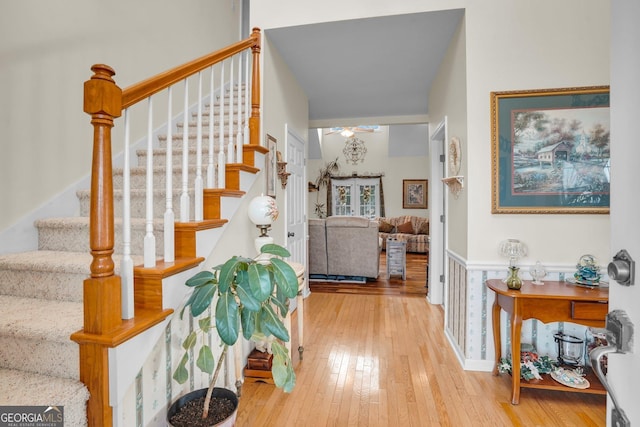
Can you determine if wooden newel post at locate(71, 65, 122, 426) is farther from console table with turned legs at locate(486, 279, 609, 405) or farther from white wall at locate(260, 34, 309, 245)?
console table with turned legs at locate(486, 279, 609, 405)

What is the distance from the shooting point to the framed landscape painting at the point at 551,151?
2.11 meters

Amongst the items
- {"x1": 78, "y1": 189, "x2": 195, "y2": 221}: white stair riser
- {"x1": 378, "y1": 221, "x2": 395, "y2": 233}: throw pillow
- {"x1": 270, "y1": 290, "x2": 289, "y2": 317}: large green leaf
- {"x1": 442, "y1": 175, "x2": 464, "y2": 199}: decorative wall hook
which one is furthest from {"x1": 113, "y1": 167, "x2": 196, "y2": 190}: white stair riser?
{"x1": 378, "y1": 221, "x2": 395, "y2": 233}: throw pillow

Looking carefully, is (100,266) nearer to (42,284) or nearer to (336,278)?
(42,284)

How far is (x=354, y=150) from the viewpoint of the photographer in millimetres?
9625

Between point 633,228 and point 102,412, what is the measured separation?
166 centimetres

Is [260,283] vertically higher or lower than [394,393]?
higher

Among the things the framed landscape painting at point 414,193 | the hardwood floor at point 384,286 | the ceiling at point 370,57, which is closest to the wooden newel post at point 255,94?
the ceiling at point 370,57

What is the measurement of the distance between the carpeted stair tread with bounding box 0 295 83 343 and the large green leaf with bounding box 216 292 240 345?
1.74ft

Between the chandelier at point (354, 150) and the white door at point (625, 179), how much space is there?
8.98m

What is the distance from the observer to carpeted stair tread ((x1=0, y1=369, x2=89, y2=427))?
3.34 feet

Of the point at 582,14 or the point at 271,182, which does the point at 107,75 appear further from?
the point at 582,14

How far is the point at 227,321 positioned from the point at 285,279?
269 millimetres

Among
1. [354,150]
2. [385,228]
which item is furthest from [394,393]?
[354,150]

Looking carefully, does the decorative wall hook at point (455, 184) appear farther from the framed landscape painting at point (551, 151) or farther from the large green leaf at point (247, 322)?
the large green leaf at point (247, 322)
